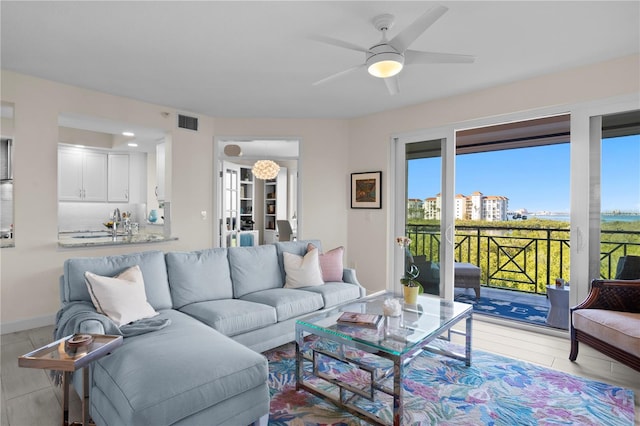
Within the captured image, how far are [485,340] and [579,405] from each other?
3.86 ft

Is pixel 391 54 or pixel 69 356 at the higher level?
pixel 391 54

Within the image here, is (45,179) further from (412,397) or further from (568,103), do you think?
(568,103)

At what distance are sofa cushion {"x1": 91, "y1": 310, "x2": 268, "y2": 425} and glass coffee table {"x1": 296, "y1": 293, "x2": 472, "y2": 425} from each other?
22.1 inches

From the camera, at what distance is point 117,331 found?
2.08 metres

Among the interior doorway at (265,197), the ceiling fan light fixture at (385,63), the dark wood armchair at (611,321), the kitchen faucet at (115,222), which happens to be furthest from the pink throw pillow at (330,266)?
the interior doorway at (265,197)

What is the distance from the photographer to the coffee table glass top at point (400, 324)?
214cm

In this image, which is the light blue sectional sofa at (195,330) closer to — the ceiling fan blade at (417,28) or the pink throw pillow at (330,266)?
the pink throw pillow at (330,266)

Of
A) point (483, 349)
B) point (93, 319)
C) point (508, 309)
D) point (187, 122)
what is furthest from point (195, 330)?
point (508, 309)

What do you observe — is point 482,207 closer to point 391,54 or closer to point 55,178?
point 391,54

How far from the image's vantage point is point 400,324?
2451mm

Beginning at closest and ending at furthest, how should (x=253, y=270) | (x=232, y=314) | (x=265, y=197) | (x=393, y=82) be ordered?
(x=232, y=314), (x=393, y=82), (x=253, y=270), (x=265, y=197)

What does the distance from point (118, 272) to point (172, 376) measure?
1.35m

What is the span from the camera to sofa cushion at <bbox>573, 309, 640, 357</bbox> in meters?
2.42

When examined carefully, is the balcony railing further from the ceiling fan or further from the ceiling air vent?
the ceiling air vent
